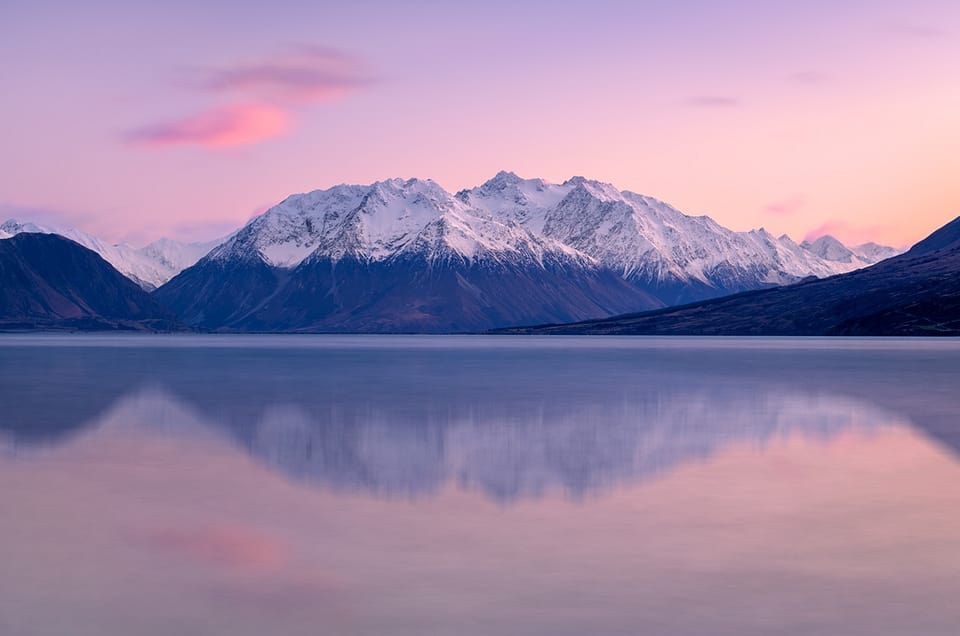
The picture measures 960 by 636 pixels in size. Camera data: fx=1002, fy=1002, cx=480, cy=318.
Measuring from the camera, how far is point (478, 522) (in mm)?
23422

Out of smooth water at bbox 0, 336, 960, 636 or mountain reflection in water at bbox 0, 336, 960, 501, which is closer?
smooth water at bbox 0, 336, 960, 636

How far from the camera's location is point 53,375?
88.9 meters

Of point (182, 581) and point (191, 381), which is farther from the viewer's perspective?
point (191, 381)

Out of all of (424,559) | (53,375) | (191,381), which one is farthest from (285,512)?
(53,375)

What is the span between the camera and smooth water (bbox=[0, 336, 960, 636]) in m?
16.2

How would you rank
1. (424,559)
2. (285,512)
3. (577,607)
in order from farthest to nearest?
(285,512), (424,559), (577,607)

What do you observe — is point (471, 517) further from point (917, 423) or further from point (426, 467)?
→ point (917, 423)

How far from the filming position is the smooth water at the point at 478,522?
53.0 feet

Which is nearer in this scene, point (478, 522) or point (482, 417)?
point (478, 522)

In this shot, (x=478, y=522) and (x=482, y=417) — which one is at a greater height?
(x=482, y=417)

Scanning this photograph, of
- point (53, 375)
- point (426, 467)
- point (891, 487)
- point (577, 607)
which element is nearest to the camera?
point (577, 607)

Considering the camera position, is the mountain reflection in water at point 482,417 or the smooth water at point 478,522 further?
the mountain reflection in water at point 482,417

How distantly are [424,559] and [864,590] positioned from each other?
8.08 metres

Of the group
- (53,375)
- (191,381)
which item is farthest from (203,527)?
(53,375)
